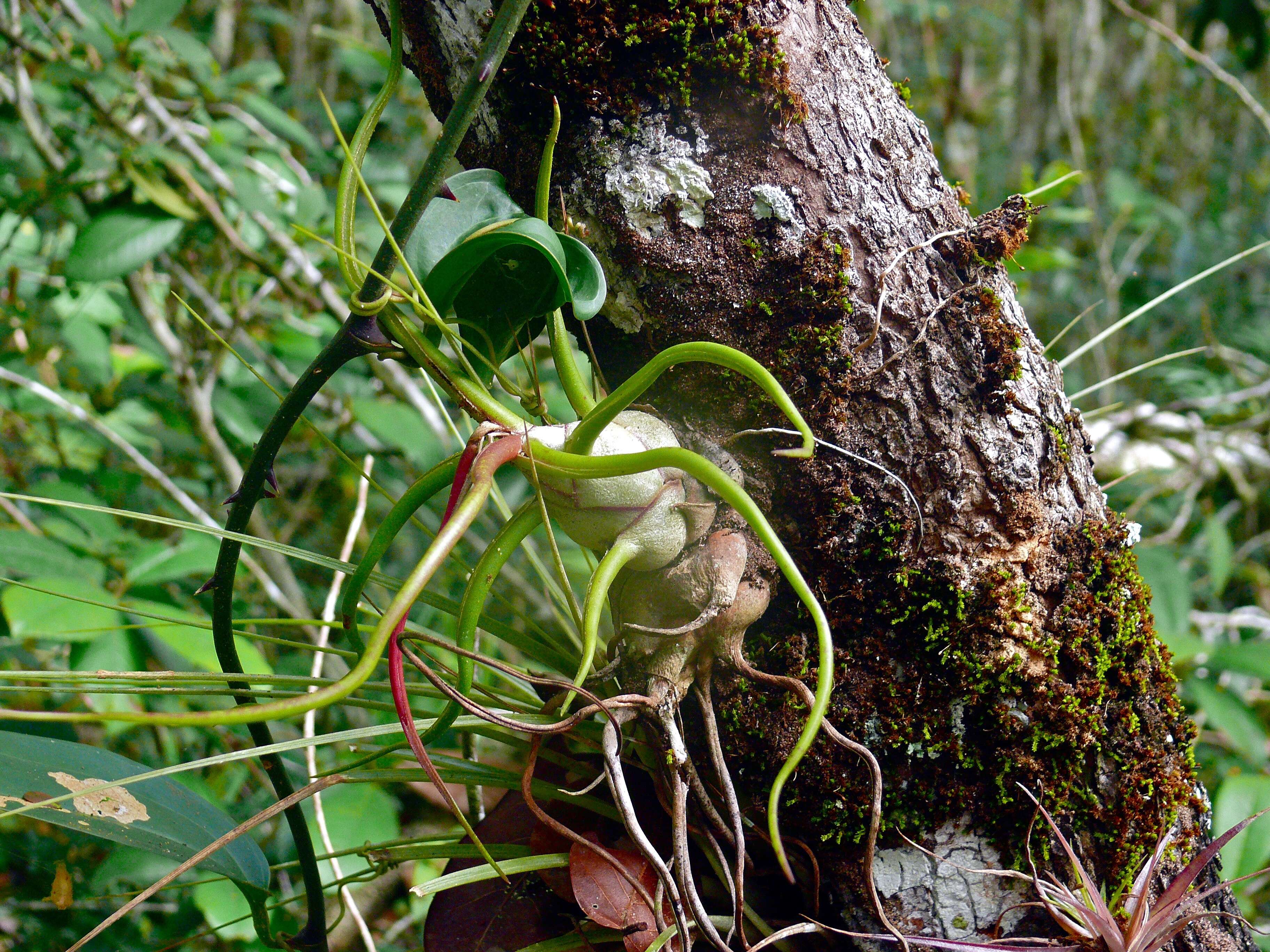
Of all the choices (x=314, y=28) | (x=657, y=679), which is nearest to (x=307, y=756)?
(x=657, y=679)

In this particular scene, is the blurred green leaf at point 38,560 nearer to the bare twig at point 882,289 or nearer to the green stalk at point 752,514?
the green stalk at point 752,514

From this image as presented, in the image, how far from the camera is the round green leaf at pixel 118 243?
103cm

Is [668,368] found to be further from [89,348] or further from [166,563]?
[89,348]

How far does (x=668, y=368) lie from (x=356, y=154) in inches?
9.8

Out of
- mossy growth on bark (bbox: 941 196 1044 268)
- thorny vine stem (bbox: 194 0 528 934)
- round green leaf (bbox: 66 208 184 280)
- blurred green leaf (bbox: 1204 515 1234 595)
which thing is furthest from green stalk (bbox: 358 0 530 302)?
blurred green leaf (bbox: 1204 515 1234 595)

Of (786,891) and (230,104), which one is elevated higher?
(230,104)

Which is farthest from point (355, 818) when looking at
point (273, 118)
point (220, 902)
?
point (273, 118)

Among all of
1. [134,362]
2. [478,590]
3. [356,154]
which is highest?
[356,154]

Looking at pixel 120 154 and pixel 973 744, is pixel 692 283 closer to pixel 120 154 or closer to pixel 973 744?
pixel 973 744

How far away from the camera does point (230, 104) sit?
4.47 feet

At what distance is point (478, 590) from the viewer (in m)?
0.44

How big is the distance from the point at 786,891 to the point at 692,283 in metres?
0.42

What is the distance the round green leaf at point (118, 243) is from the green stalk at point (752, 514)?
94 centimetres

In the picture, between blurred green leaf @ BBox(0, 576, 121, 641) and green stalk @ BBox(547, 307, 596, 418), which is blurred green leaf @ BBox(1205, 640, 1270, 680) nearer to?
green stalk @ BBox(547, 307, 596, 418)
